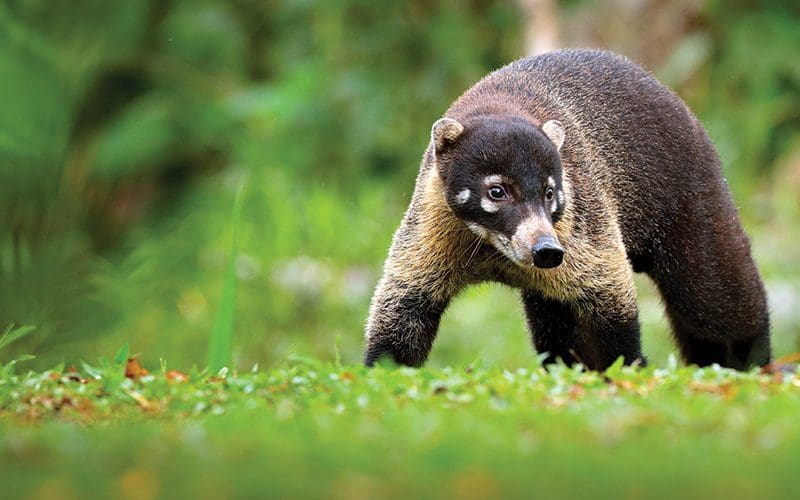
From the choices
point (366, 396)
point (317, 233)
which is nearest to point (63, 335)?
point (317, 233)

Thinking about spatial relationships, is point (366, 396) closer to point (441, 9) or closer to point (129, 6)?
point (129, 6)

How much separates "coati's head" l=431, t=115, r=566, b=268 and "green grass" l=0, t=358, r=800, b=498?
90 centimetres

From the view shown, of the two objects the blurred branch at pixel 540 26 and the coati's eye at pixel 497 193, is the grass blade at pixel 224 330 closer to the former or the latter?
the coati's eye at pixel 497 193

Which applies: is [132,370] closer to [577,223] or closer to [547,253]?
[547,253]

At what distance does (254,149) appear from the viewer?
38.6 feet

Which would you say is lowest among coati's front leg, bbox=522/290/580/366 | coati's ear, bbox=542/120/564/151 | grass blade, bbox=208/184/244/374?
grass blade, bbox=208/184/244/374

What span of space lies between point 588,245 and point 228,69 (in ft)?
26.0

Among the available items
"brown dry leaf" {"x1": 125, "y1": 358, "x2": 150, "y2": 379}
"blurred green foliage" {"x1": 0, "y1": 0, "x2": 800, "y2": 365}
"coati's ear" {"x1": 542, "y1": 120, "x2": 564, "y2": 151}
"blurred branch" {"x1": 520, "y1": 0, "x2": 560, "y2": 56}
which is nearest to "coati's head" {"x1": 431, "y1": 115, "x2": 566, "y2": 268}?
"coati's ear" {"x1": 542, "y1": 120, "x2": 564, "y2": 151}

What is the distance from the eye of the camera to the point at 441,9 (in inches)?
515

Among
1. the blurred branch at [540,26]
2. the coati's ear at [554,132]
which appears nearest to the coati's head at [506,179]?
the coati's ear at [554,132]

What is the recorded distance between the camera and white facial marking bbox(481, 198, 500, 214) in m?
5.68

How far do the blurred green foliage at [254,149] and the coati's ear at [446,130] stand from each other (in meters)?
3.22

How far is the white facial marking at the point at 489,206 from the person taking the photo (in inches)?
224

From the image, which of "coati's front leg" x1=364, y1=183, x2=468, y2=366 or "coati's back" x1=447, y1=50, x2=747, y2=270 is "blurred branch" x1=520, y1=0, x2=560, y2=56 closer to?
"coati's back" x1=447, y1=50, x2=747, y2=270
